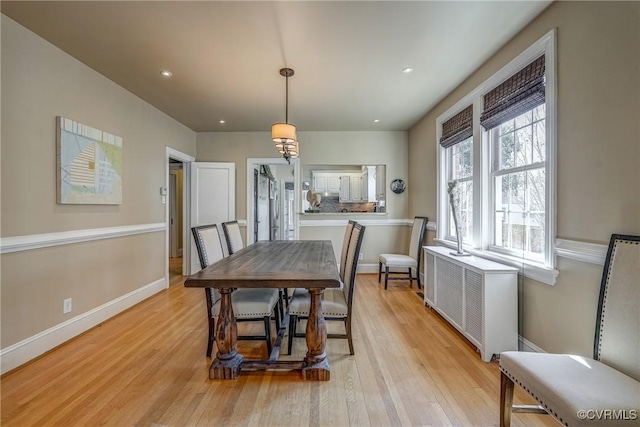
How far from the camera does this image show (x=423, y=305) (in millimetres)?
3531

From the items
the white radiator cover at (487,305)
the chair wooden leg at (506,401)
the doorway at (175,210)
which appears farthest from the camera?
the doorway at (175,210)

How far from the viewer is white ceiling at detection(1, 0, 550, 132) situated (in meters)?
2.01

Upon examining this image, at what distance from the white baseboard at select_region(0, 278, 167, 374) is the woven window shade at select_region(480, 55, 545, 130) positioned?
4.21m

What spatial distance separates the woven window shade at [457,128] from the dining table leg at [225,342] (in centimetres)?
288

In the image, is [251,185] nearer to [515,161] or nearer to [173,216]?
[173,216]

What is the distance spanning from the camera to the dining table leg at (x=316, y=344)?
1.98 metres

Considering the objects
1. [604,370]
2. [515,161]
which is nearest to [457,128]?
[515,161]

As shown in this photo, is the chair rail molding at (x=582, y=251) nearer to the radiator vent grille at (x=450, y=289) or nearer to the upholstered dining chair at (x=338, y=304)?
the radiator vent grille at (x=450, y=289)

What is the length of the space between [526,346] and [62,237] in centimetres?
390

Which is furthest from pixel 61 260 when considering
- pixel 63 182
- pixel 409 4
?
pixel 409 4

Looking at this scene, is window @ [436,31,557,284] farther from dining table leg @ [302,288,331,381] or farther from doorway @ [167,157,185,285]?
doorway @ [167,157,185,285]

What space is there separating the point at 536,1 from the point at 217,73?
8.80 feet

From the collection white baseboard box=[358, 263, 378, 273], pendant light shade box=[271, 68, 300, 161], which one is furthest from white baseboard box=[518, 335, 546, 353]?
white baseboard box=[358, 263, 378, 273]

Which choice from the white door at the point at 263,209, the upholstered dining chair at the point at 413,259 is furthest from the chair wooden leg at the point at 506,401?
the white door at the point at 263,209
